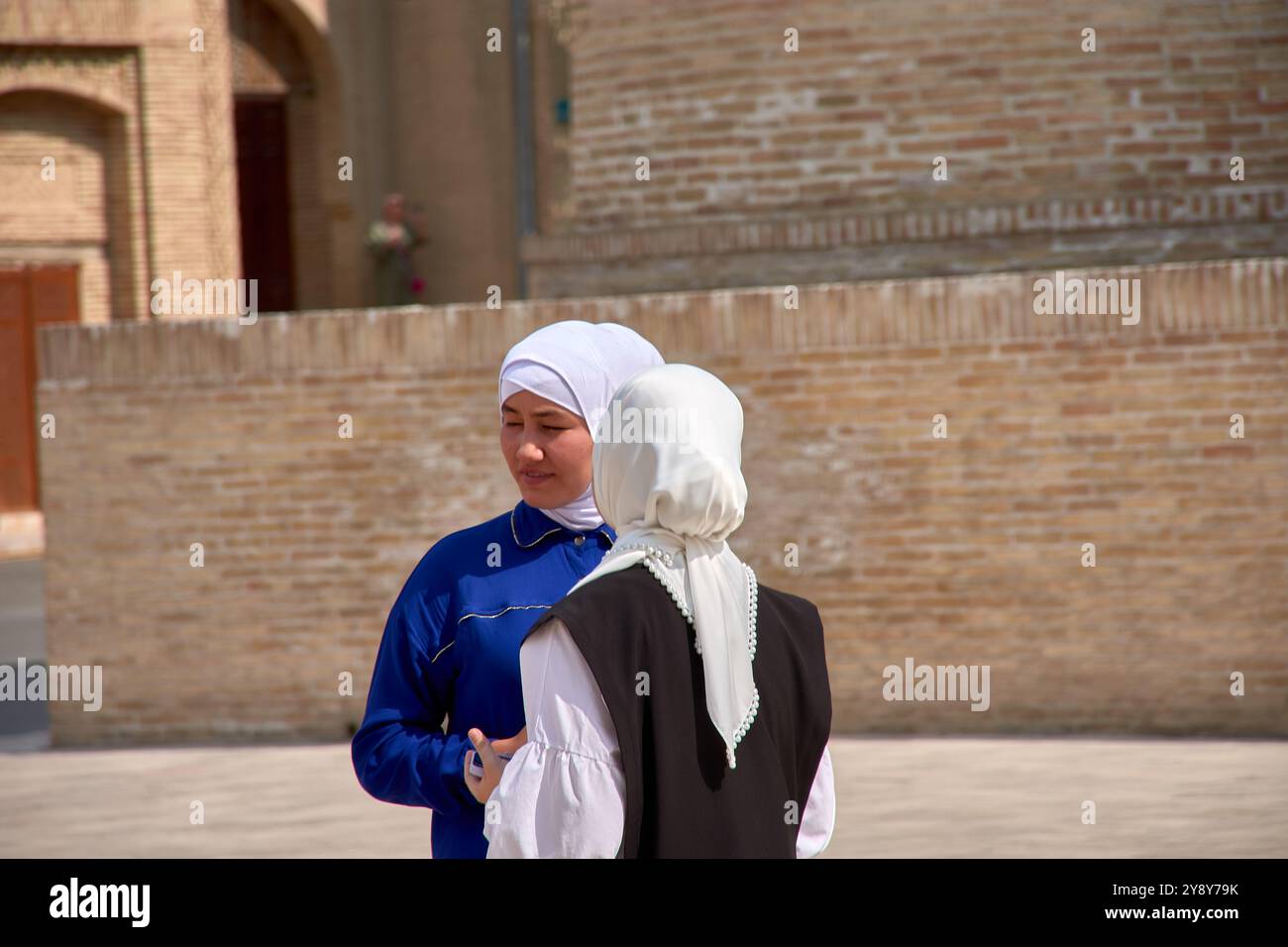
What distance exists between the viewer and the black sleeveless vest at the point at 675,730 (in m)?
2.29

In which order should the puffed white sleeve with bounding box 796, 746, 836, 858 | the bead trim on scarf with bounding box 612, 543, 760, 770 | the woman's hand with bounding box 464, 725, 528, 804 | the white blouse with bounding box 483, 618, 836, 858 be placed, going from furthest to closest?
the puffed white sleeve with bounding box 796, 746, 836, 858 → the woman's hand with bounding box 464, 725, 528, 804 → the bead trim on scarf with bounding box 612, 543, 760, 770 → the white blouse with bounding box 483, 618, 836, 858

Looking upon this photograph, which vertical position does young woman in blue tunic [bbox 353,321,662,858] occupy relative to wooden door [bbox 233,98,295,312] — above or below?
below

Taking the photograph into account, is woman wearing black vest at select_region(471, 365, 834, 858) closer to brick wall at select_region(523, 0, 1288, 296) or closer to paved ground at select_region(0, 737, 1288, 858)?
paved ground at select_region(0, 737, 1288, 858)

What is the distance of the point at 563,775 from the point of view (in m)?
2.26

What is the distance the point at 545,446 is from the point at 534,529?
179mm

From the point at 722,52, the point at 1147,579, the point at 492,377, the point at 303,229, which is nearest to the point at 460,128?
the point at 303,229

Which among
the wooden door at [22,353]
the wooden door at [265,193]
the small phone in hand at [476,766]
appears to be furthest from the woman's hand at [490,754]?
the wooden door at [265,193]

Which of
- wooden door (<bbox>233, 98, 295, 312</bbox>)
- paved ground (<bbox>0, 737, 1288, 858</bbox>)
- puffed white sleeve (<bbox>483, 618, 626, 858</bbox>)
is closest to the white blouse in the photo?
puffed white sleeve (<bbox>483, 618, 626, 858</bbox>)

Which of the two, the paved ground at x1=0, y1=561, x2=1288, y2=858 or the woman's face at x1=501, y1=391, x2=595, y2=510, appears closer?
the woman's face at x1=501, y1=391, x2=595, y2=510

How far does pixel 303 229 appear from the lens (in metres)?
20.3

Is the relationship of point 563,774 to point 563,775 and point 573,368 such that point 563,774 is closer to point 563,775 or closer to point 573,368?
point 563,775

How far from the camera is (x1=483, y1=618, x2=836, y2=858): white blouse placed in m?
2.25

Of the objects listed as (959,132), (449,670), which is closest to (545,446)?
(449,670)

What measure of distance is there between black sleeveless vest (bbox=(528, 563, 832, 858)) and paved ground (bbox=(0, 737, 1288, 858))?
3645mm
